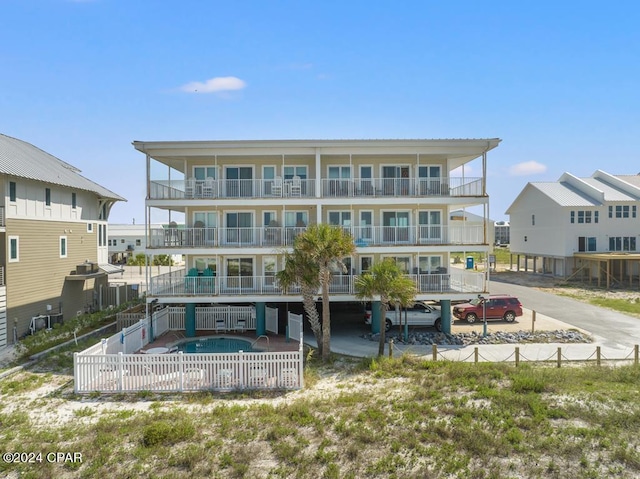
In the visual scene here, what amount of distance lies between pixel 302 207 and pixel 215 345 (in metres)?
8.22

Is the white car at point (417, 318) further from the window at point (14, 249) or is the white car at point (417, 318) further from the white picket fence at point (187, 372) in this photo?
the window at point (14, 249)

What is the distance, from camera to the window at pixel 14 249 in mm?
19891

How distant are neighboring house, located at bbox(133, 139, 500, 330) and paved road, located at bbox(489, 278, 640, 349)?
7.05m

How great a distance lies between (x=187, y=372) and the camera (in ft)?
44.0

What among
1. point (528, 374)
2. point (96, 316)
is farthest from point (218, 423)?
point (96, 316)

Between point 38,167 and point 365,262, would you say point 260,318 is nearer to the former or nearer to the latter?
point 365,262

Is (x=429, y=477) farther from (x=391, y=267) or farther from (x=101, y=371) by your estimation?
(x=101, y=371)

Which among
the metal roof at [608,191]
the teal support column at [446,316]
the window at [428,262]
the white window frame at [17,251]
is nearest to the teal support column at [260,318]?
the window at [428,262]

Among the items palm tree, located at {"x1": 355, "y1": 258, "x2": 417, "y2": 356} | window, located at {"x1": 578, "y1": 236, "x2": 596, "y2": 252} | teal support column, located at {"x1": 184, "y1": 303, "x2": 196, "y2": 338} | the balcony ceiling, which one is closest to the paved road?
window, located at {"x1": 578, "y1": 236, "x2": 596, "y2": 252}

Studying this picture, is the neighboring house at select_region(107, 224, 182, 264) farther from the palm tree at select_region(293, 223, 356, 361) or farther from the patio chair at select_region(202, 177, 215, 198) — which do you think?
the palm tree at select_region(293, 223, 356, 361)

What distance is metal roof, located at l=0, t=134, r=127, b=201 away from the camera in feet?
67.5

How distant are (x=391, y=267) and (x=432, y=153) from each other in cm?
748

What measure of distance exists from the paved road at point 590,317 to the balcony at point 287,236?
810 centimetres
